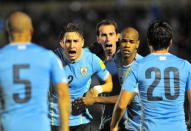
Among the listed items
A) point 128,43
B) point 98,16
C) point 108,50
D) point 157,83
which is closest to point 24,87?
point 157,83

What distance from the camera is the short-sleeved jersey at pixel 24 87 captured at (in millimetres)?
5562

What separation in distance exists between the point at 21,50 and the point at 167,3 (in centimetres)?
2800

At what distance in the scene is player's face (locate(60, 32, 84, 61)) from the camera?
25.8 ft

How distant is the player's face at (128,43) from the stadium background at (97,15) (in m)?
11.6

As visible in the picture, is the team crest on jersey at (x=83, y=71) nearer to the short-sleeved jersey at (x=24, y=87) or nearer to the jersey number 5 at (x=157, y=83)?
the jersey number 5 at (x=157, y=83)

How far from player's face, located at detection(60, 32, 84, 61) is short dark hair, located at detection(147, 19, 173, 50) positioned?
1730mm

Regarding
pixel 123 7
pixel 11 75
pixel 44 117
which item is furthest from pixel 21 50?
pixel 123 7

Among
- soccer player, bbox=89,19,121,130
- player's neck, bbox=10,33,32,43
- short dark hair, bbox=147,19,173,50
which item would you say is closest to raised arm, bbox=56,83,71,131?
player's neck, bbox=10,33,32,43

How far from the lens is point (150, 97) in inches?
244

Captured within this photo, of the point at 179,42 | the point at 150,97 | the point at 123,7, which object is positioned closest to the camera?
the point at 150,97

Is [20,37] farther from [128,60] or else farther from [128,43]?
[128,60]

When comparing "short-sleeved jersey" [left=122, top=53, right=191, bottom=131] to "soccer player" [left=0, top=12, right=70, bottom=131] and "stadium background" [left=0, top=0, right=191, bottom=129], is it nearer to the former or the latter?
"soccer player" [left=0, top=12, right=70, bottom=131]

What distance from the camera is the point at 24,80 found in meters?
5.57

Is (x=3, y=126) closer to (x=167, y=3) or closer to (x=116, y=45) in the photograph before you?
(x=116, y=45)
